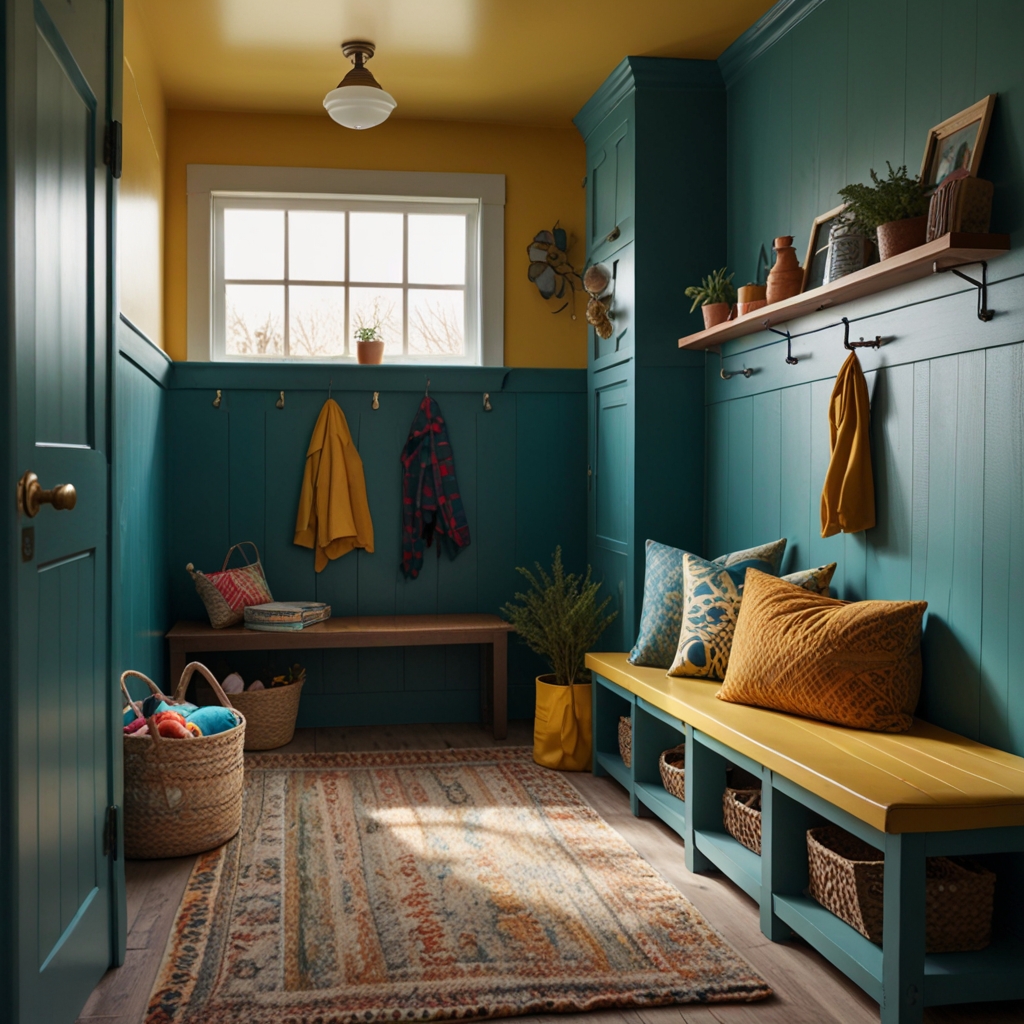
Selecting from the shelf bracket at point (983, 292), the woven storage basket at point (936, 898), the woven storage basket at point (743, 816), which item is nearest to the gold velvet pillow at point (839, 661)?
the woven storage basket at point (743, 816)

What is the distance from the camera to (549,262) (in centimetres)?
479

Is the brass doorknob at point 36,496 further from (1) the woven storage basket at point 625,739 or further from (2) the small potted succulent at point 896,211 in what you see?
(1) the woven storage basket at point 625,739

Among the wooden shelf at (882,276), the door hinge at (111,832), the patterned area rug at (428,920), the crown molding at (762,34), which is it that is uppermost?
the crown molding at (762,34)

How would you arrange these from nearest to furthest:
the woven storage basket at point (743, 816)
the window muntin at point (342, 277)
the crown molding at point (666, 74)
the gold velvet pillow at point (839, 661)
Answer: the gold velvet pillow at point (839, 661) → the woven storage basket at point (743, 816) → the crown molding at point (666, 74) → the window muntin at point (342, 277)

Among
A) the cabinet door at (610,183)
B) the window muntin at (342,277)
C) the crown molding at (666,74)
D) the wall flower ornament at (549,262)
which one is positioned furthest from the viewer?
the wall flower ornament at (549,262)

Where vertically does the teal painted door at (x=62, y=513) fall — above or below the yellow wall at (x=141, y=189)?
below

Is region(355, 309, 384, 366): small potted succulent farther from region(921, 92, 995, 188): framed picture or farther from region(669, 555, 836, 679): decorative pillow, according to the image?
region(921, 92, 995, 188): framed picture

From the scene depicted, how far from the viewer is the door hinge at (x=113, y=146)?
2.20 m

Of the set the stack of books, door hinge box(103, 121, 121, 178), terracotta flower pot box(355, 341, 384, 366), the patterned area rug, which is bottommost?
the patterned area rug

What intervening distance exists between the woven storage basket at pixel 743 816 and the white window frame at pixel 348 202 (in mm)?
2555

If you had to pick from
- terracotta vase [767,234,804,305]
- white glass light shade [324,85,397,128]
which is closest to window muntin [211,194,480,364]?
white glass light shade [324,85,397,128]

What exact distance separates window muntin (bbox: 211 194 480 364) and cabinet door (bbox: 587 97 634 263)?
Result: 22.5 inches

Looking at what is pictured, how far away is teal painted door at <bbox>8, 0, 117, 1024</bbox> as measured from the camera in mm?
1595

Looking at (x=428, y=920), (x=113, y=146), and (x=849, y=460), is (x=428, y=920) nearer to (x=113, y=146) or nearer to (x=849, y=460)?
(x=849, y=460)
